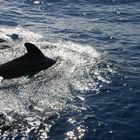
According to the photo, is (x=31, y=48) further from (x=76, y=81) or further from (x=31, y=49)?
(x=76, y=81)

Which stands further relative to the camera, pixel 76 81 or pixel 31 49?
pixel 31 49

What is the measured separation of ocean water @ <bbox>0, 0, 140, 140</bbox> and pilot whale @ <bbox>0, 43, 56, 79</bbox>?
0.28m

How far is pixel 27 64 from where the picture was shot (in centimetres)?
1886

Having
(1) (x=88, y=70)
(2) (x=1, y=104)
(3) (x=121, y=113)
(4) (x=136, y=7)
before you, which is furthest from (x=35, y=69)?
(4) (x=136, y=7)

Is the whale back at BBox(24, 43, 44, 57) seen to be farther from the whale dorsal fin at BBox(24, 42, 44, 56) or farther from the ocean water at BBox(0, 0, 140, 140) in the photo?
the ocean water at BBox(0, 0, 140, 140)

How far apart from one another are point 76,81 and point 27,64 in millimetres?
2359

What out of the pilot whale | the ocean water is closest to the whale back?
the pilot whale

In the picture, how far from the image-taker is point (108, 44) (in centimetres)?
2342

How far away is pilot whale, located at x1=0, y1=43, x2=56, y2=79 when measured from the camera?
1847 centimetres

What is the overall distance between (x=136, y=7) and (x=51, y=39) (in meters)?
9.99

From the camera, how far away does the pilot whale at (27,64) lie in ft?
60.6

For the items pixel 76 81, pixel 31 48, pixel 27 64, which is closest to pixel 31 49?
pixel 31 48

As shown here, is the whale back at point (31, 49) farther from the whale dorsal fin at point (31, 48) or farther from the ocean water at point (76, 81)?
the ocean water at point (76, 81)

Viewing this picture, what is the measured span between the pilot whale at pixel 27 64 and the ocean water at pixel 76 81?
28 cm
